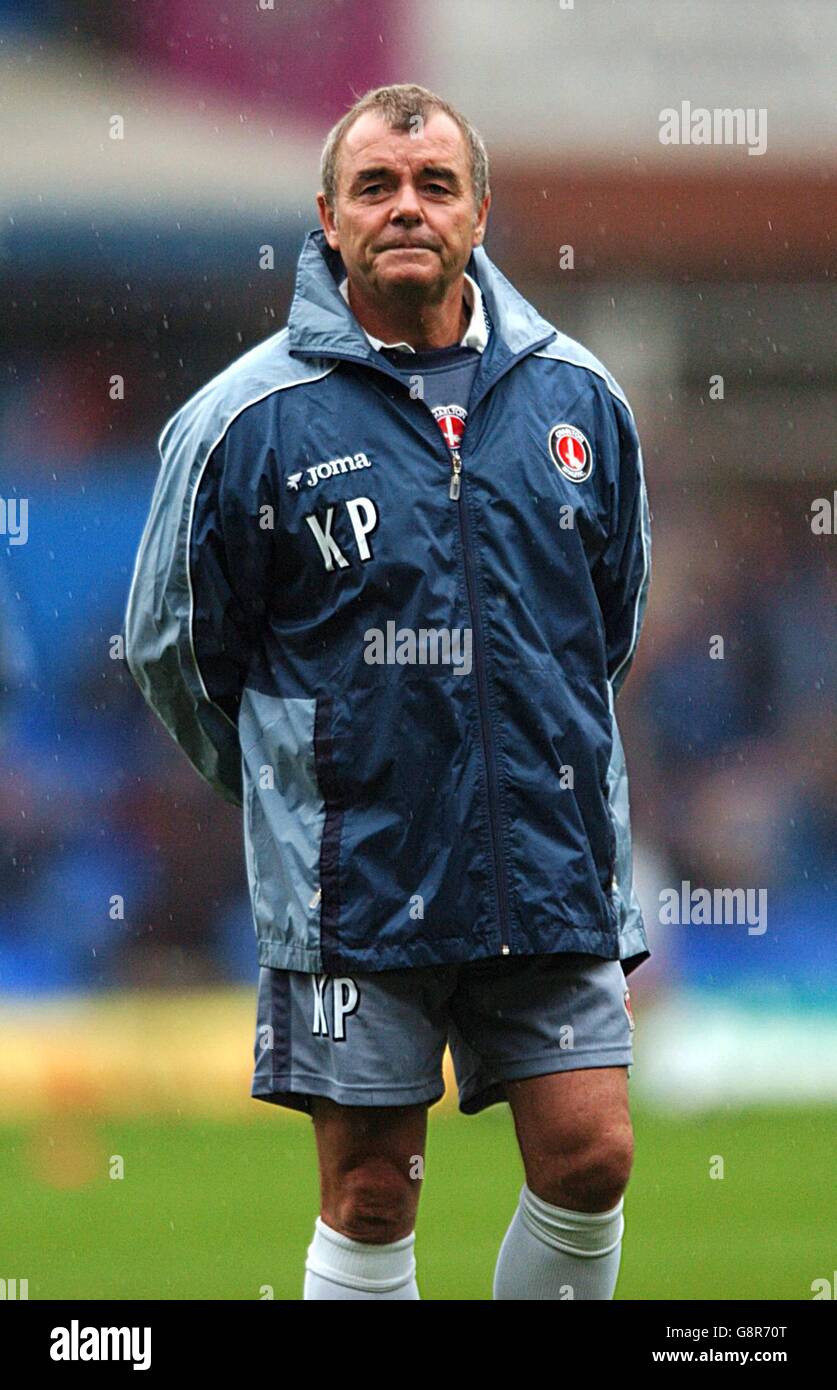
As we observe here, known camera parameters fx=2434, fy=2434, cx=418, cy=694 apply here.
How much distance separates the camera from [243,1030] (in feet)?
25.6

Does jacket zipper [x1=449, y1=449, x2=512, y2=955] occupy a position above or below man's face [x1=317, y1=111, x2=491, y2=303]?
below

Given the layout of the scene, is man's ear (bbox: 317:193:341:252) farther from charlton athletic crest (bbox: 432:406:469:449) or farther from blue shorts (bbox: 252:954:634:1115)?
blue shorts (bbox: 252:954:634:1115)

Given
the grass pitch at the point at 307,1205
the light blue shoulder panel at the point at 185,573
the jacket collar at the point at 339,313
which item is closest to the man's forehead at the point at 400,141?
the jacket collar at the point at 339,313

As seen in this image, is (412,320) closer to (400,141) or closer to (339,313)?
(339,313)

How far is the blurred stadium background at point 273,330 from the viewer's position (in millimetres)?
7535

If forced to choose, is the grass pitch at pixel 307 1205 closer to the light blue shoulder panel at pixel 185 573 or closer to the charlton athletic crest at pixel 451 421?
the light blue shoulder panel at pixel 185 573

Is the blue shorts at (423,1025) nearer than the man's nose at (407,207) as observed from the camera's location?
Yes

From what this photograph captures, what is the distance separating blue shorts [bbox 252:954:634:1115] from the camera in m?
3.25

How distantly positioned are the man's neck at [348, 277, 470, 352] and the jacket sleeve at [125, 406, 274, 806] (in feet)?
0.90

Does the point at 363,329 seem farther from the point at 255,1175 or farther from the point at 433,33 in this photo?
the point at 433,33

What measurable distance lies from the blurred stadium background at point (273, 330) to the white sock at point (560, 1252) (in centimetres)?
300

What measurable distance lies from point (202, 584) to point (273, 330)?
690 cm

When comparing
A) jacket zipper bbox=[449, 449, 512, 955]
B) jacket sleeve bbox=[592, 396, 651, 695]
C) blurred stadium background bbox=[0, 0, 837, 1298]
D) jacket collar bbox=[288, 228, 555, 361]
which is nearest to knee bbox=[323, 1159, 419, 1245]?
jacket zipper bbox=[449, 449, 512, 955]
